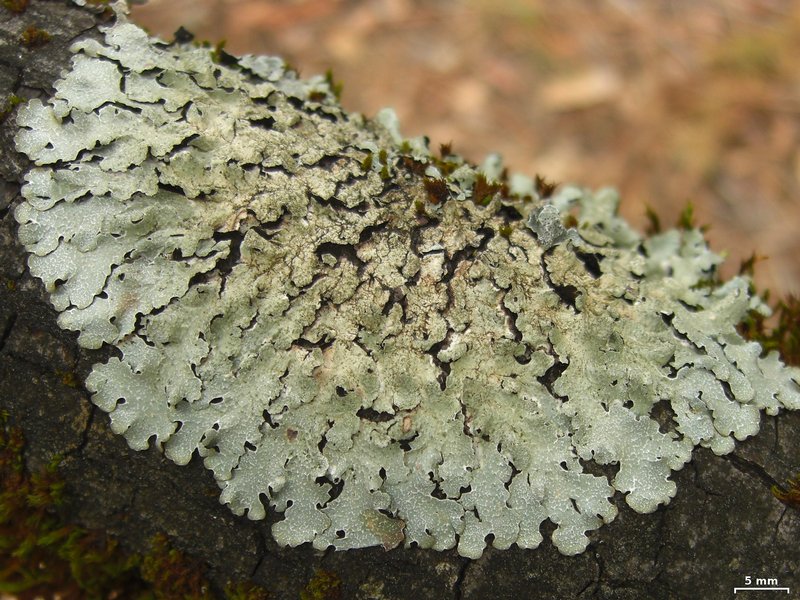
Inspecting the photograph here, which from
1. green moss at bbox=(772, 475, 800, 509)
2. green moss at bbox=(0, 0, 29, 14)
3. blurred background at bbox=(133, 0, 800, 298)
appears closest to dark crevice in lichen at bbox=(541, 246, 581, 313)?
green moss at bbox=(772, 475, 800, 509)

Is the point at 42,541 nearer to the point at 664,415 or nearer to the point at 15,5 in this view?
the point at 15,5

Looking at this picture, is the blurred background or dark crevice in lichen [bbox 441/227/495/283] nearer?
dark crevice in lichen [bbox 441/227/495/283]

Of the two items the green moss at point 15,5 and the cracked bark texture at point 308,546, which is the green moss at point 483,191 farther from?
the green moss at point 15,5

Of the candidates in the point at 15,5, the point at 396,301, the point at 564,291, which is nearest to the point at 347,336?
the point at 396,301

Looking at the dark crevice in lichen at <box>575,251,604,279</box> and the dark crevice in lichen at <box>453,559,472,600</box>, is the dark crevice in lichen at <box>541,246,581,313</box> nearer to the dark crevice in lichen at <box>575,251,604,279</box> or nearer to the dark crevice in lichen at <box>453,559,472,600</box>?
the dark crevice in lichen at <box>575,251,604,279</box>

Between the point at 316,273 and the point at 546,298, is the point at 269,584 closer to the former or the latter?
the point at 316,273

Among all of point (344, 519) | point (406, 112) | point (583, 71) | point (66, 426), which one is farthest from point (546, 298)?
point (583, 71)
